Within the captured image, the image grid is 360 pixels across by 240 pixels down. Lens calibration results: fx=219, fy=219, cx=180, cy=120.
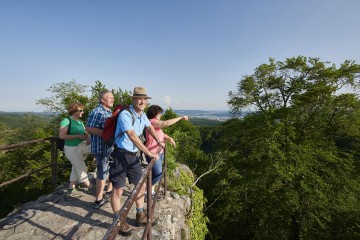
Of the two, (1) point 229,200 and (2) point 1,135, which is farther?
(2) point 1,135

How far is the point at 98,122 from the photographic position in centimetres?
364

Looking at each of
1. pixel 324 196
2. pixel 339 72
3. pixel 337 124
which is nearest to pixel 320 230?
pixel 324 196

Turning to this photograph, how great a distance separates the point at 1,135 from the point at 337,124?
31.5 m

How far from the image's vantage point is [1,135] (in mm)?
24141

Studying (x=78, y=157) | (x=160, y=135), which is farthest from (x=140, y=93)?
(x=78, y=157)

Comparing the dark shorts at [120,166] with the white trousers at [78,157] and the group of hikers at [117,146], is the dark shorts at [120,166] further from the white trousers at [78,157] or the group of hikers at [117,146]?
the white trousers at [78,157]

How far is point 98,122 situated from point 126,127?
3.60 ft

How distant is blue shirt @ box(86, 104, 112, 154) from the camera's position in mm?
3633

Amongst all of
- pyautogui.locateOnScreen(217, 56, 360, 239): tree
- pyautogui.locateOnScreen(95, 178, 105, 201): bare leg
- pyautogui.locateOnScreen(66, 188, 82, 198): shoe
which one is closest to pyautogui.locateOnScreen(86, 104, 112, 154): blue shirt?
pyautogui.locateOnScreen(95, 178, 105, 201): bare leg

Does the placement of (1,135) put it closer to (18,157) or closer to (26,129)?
(26,129)

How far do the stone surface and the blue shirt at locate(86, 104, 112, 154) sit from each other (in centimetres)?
111

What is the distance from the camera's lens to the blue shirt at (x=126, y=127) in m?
2.79

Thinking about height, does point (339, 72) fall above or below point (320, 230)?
above

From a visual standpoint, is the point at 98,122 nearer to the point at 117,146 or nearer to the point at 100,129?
the point at 100,129
